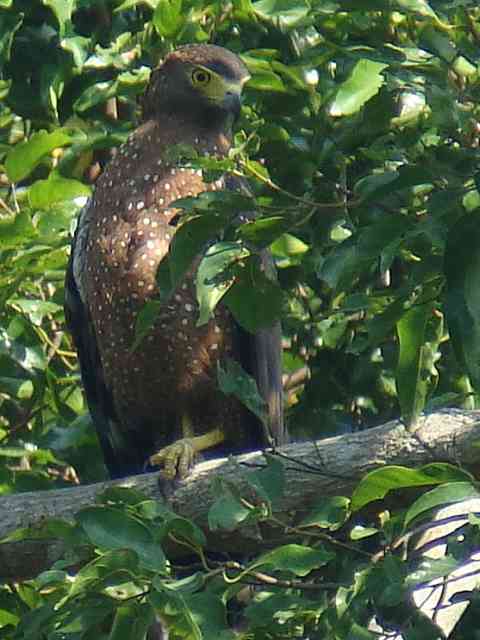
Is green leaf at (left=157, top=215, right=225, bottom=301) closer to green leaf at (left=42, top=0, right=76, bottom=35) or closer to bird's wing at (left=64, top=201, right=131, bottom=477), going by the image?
bird's wing at (left=64, top=201, right=131, bottom=477)

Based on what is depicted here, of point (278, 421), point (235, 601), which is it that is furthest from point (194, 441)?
point (235, 601)

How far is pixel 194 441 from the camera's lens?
177 inches

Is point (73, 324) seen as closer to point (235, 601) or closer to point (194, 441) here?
point (194, 441)

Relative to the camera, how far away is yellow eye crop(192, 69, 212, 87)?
4574mm

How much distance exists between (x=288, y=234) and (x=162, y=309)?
→ 1.40 ft

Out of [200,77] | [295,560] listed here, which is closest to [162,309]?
[200,77]

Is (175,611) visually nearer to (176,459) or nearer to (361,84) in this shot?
(361,84)

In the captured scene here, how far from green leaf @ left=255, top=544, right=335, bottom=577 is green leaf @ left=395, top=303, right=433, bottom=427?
1.08 ft

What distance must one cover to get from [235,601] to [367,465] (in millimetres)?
770

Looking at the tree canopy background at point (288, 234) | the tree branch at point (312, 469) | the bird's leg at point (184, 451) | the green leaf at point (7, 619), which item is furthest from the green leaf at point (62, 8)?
the green leaf at point (7, 619)

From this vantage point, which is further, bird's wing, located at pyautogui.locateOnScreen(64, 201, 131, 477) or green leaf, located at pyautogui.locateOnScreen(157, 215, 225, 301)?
bird's wing, located at pyautogui.locateOnScreen(64, 201, 131, 477)

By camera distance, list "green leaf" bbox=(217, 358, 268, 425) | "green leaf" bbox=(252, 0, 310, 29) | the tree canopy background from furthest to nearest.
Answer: "green leaf" bbox=(252, 0, 310, 29), "green leaf" bbox=(217, 358, 268, 425), the tree canopy background

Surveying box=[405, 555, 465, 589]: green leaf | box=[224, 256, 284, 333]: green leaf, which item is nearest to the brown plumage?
box=[224, 256, 284, 333]: green leaf

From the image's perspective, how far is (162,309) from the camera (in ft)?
14.3
